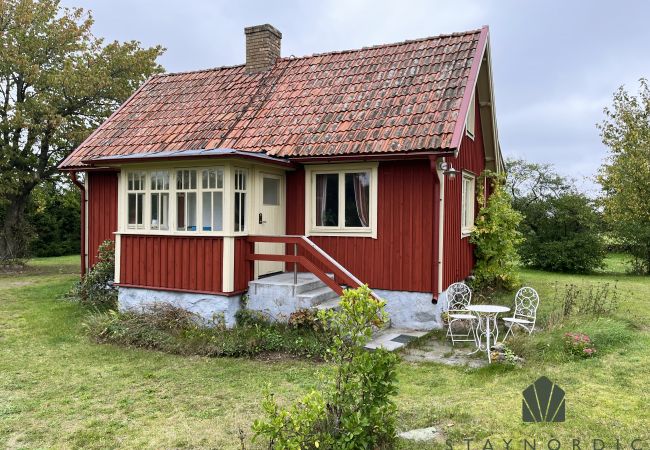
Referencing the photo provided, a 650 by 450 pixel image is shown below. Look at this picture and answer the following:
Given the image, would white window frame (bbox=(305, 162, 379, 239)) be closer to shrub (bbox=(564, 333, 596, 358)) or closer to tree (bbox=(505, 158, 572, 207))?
shrub (bbox=(564, 333, 596, 358))

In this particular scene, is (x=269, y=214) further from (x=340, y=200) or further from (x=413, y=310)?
(x=413, y=310)

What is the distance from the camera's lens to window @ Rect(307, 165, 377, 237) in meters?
9.80

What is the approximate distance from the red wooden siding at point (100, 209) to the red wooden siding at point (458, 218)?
8.21m

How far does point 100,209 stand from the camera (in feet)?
42.1

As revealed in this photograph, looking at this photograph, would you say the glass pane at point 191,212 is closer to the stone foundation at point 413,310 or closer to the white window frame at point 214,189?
the white window frame at point 214,189

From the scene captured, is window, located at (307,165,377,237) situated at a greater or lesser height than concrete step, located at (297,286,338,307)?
greater

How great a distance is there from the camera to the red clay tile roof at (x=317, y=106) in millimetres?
9586

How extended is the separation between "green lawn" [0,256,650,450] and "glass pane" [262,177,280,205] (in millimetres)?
3567

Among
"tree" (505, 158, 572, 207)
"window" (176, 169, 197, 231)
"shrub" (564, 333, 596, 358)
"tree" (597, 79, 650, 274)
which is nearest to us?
"shrub" (564, 333, 596, 358)

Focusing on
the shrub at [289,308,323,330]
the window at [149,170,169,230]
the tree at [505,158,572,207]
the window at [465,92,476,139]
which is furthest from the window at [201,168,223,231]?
the tree at [505,158,572,207]

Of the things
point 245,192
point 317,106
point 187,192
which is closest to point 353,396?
point 245,192

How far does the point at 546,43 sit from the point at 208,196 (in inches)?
404

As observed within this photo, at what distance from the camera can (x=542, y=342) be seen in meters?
7.28

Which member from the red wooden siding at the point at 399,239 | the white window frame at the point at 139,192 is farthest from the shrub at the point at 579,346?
the white window frame at the point at 139,192
